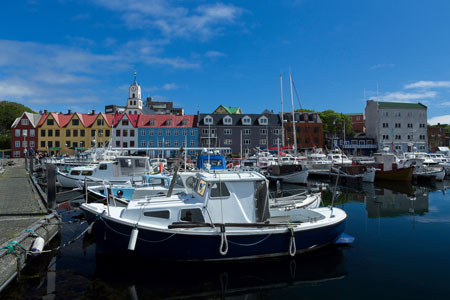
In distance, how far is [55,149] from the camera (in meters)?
66.8

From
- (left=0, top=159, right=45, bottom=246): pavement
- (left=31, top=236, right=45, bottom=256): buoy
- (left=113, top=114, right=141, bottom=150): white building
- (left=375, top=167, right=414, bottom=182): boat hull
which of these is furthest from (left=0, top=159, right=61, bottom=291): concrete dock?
(left=113, top=114, right=141, bottom=150): white building

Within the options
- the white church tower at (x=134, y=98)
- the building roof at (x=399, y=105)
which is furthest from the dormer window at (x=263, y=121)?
the white church tower at (x=134, y=98)

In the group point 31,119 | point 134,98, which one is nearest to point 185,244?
point 31,119

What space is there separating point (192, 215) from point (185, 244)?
1.04 m

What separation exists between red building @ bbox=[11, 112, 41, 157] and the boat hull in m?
68.4

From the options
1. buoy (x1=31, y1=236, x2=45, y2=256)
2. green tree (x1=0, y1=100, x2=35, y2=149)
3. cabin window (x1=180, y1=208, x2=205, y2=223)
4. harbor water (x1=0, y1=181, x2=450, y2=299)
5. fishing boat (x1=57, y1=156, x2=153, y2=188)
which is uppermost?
green tree (x1=0, y1=100, x2=35, y2=149)

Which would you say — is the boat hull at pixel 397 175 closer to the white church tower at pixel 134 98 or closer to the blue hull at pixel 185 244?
the blue hull at pixel 185 244

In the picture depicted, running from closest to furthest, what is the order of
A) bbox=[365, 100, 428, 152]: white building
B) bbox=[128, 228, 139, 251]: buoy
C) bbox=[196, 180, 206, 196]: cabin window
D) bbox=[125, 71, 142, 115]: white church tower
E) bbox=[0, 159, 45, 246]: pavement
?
bbox=[128, 228, 139, 251]: buoy, bbox=[196, 180, 206, 196]: cabin window, bbox=[0, 159, 45, 246]: pavement, bbox=[365, 100, 428, 152]: white building, bbox=[125, 71, 142, 115]: white church tower

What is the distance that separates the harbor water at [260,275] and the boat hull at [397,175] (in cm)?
2540

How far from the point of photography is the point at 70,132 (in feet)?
225

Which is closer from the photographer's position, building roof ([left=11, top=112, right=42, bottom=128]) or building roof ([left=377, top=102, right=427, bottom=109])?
building roof ([left=11, top=112, right=42, bottom=128])

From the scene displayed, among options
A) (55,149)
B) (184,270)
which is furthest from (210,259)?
(55,149)

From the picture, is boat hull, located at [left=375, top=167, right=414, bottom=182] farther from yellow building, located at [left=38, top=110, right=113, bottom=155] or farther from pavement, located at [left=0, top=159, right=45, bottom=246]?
yellow building, located at [left=38, top=110, right=113, bottom=155]

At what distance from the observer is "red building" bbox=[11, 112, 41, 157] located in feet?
221
